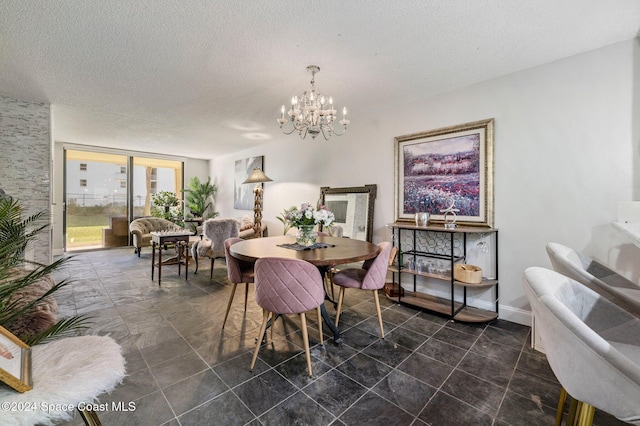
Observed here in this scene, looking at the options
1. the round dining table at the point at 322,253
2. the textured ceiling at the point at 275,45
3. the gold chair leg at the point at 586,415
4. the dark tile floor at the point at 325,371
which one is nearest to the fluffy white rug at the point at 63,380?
the dark tile floor at the point at 325,371

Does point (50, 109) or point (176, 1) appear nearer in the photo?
point (176, 1)

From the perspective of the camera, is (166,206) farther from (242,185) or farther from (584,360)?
(584,360)

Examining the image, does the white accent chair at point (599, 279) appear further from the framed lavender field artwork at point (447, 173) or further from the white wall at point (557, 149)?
the framed lavender field artwork at point (447, 173)

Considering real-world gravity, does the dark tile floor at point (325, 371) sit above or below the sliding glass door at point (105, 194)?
below

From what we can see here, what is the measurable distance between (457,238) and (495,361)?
1.46m

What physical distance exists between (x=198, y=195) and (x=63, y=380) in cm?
751

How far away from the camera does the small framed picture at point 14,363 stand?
2.54 ft

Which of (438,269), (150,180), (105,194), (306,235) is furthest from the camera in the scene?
(150,180)

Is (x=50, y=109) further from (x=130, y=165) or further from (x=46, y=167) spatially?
(x=130, y=165)

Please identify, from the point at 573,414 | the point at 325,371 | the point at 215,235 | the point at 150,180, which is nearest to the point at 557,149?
the point at 573,414

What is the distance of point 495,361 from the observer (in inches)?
83.1

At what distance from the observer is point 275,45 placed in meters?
2.32

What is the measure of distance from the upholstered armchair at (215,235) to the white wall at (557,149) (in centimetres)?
309

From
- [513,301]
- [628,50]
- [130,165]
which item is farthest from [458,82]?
[130,165]
